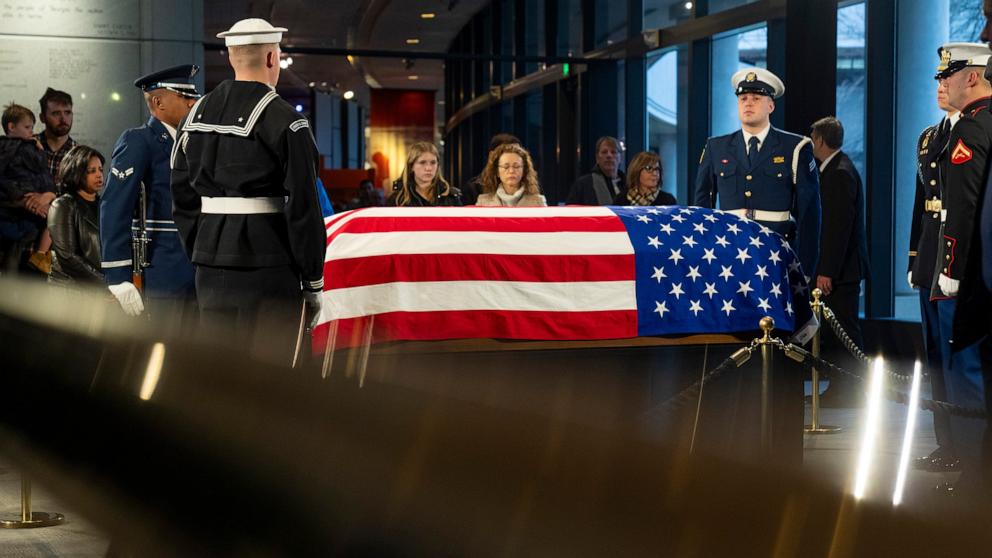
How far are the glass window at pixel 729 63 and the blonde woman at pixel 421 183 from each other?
169 inches

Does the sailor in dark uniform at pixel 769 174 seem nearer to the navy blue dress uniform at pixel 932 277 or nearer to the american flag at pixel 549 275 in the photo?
the navy blue dress uniform at pixel 932 277

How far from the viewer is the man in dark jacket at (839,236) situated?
23.5 feet

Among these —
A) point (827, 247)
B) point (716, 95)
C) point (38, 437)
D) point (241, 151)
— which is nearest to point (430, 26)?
point (716, 95)

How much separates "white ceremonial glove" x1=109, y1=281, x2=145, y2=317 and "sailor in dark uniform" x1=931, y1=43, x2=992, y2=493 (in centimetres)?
261

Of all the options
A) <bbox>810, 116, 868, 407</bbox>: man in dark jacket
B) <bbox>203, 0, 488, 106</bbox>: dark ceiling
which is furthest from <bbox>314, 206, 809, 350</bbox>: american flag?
<bbox>203, 0, 488, 106</bbox>: dark ceiling

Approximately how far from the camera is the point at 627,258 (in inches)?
185

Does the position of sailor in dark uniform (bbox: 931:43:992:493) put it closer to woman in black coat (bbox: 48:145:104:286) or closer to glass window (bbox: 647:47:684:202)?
woman in black coat (bbox: 48:145:104:286)

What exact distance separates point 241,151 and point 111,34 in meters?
6.34

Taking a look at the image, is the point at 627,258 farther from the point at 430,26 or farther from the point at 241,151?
the point at 430,26

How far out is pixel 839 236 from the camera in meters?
7.19

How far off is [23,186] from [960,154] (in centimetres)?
578

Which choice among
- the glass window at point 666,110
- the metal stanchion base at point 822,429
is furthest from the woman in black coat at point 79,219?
the glass window at point 666,110

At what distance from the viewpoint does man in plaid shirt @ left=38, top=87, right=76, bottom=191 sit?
26.2 ft

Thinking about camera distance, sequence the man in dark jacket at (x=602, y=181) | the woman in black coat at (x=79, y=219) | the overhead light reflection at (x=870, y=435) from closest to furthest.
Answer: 1. the overhead light reflection at (x=870, y=435)
2. the woman in black coat at (x=79, y=219)
3. the man in dark jacket at (x=602, y=181)
